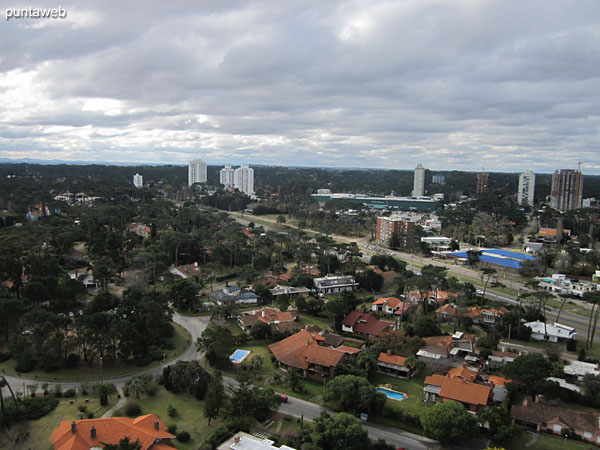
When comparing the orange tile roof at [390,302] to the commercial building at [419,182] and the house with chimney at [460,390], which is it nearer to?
the house with chimney at [460,390]

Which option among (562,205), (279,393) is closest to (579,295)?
(279,393)

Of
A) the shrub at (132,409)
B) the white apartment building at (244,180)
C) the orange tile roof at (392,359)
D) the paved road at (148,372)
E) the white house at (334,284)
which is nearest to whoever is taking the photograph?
the shrub at (132,409)

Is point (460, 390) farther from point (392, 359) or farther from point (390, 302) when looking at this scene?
point (390, 302)

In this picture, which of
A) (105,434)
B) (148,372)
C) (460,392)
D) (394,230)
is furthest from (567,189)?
(105,434)

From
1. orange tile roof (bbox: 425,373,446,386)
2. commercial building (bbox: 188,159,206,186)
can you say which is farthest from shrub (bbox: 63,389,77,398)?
commercial building (bbox: 188,159,206,186)

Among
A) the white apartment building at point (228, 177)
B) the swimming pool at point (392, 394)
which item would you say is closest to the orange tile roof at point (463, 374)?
the swimming pool at point (392, 394)

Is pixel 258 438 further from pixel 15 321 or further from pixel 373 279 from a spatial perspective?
pixel 373 279
